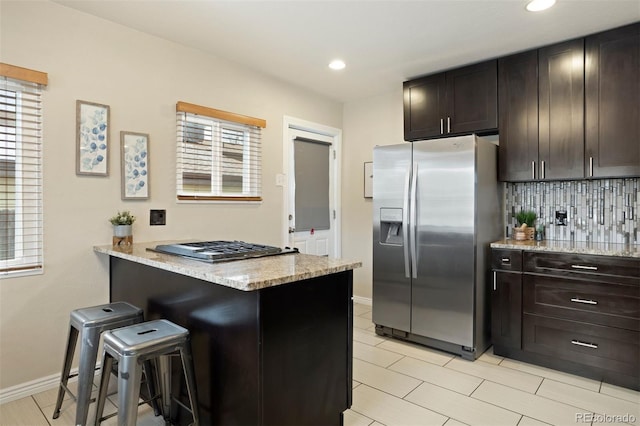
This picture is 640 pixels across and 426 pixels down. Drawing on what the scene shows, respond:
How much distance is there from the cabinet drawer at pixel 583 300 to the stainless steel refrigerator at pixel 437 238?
1.27 feet

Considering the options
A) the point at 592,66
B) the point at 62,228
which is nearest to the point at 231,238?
the point at 62,228

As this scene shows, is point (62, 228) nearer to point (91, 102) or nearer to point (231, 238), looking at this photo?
Result: point (91, 102)

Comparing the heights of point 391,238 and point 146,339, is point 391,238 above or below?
above

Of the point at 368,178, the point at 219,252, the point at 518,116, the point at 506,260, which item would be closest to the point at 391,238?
the point at 506,260

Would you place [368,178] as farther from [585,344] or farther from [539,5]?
[585,344]

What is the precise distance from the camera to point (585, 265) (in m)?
2.66

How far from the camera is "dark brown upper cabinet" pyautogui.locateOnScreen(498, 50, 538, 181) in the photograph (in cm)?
311

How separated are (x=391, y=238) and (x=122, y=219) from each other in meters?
2.22

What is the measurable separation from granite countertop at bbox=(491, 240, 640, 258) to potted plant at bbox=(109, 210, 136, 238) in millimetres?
2794

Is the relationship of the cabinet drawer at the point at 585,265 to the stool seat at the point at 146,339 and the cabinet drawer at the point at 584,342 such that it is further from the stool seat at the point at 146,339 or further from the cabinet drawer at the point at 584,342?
the stool seat at the point at 146,339

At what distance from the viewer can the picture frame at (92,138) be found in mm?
2576

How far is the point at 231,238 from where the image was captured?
11.5ft

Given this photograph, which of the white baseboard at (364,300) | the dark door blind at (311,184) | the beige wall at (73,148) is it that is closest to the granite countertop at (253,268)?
the beige wall at (73,148)

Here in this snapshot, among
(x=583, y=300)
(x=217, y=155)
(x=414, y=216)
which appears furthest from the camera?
(x=217, y=155)
